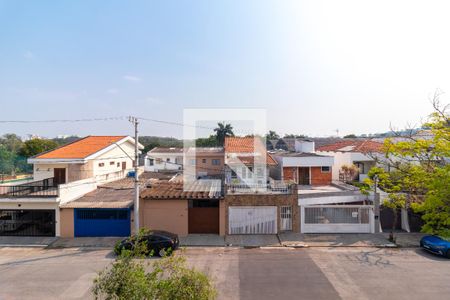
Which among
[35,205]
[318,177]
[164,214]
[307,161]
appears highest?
[307,161]

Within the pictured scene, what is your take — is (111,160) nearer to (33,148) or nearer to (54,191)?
(54,191)

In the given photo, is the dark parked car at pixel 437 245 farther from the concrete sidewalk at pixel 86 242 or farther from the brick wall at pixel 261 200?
the concrete sidewalk at pixel 86 242

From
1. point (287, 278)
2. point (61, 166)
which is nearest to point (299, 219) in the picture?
point (287, 278)

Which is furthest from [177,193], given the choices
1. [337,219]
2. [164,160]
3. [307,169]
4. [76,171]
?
[164,160]

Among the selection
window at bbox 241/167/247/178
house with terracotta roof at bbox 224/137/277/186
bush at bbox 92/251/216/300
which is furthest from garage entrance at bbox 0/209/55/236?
bush at bbox 92/251/216/300

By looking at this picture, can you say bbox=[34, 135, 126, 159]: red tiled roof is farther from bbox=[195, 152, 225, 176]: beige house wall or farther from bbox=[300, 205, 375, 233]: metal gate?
bbox=[300, 205, 375, 233]: metal gate
